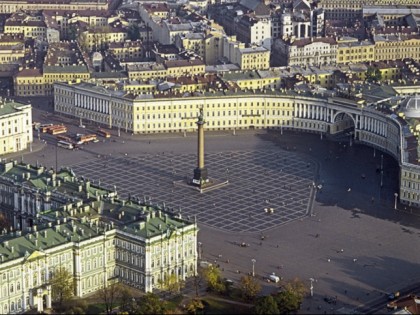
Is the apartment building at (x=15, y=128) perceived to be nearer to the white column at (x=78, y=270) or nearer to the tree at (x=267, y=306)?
the white column at (x=78, y=270)

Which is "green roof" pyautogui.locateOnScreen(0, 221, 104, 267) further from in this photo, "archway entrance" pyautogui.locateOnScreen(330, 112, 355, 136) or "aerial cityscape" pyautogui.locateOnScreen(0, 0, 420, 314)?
"archway entrance" pyautogui.locateOnScreen(330, 112, 355, 136)

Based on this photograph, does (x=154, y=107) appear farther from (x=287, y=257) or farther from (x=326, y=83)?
(x=287, y=257)

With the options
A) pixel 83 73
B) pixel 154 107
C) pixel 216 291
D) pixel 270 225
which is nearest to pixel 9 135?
pixel 154 107

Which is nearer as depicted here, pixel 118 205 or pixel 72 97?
pixel 118 205

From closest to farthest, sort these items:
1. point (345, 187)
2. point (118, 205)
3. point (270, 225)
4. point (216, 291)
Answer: point (216, 291)
point (118, 205)
point (270, 225)
point (345, 187)

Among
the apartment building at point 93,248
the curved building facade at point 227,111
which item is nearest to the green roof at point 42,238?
the apartment building at point 93,248

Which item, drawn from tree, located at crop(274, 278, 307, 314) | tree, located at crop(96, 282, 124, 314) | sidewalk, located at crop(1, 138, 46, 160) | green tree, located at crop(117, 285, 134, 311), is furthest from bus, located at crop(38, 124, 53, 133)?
tree, located at crop(274, 278, 307, 314)

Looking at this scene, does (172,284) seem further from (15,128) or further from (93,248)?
(15,128)
